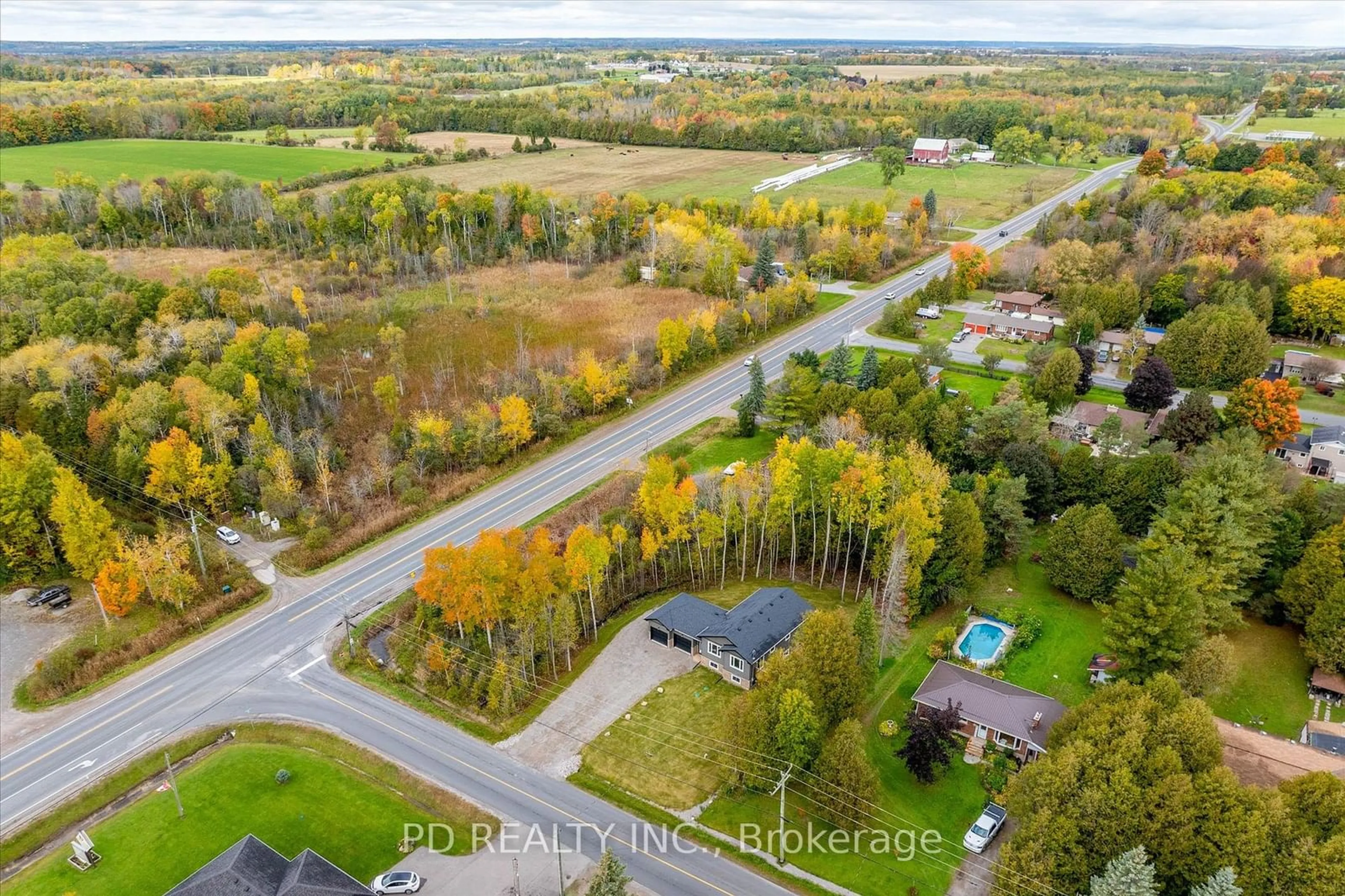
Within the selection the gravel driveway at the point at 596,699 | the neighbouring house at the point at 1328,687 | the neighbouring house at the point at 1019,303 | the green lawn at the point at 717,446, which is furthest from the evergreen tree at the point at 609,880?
the neighbouring house at the point at 1019,303

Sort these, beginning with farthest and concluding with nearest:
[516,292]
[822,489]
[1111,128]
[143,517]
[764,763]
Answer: [1111,128] < [516,292] < [143,517] < [822,489] < [764,763]

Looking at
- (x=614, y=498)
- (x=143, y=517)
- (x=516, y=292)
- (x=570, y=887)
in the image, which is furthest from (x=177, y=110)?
(x=570, y=887)

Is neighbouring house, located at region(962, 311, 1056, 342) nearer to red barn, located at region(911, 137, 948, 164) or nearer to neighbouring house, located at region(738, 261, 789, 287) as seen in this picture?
neighbouring house, located at region(738, 261, 789, 287)

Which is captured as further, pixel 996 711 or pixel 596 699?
pixel 596 699

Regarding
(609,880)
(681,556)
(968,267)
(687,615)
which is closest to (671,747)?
(687,615)

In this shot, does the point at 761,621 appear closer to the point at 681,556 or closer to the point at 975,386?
the point at 681,556

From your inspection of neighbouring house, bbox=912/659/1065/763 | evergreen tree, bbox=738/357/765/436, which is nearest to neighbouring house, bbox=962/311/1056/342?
evergreen tree, bbox=738/357/765/436

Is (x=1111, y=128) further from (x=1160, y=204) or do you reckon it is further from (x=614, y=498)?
(x=614, y=498)
